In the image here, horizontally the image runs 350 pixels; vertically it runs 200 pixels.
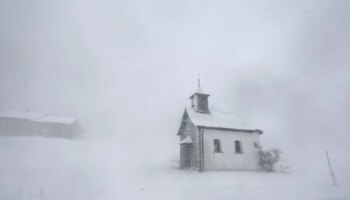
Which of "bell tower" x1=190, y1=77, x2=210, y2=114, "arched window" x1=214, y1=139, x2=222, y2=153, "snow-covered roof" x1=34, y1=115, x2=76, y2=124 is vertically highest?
"bell tower" x1=190, y1=77, x2=210, y2=114

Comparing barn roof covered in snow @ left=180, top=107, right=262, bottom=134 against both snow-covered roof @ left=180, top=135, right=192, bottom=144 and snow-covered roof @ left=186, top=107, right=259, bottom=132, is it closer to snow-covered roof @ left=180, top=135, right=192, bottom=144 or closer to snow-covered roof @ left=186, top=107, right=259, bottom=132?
snow-covered roof @ left=186, top=107, right=259, bottom=132

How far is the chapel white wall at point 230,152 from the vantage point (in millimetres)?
7746

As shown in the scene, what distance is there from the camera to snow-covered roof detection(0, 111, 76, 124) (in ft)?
16.3

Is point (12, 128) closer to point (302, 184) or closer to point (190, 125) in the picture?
point (190, 125)

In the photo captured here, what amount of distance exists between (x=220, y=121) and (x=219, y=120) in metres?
0.06

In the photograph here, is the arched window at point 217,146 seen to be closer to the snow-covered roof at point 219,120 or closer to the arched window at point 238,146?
the snow-covered roof at point 219,120

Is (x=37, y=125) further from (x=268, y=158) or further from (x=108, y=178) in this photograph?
(x=268, y=158)

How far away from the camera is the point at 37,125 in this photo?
18.3 feet

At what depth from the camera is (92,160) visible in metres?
5.15

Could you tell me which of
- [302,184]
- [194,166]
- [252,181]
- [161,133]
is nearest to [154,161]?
[161,133]

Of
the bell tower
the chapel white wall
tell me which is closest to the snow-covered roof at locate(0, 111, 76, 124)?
the chapel white wall

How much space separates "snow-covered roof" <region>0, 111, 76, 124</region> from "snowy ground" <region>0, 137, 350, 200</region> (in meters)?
0.48

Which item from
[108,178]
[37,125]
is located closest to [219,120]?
[108,178]

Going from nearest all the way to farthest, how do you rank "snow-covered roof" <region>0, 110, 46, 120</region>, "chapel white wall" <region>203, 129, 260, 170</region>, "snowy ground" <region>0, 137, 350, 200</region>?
"snowy ground" <region>0, 137, 350, 200</region>
"snow-covered roof" <region>0, 110, 46, 120</region>
"chapel white wall" <region>203, 129, 260, 170</region>
